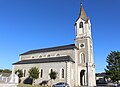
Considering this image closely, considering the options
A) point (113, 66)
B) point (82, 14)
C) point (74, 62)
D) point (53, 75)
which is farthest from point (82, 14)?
point (53, 75)

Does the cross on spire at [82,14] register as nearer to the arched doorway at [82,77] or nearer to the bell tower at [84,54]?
the bell tower at [84,54]

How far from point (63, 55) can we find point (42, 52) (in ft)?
29.2

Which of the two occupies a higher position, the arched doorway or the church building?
the church building

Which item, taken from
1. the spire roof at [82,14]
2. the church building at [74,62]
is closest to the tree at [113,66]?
the church building at [74,62]

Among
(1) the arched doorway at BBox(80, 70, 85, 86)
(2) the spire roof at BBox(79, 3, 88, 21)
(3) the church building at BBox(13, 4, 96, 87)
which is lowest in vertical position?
(1) the arched doorway at BBox(80, 70, 85, 86)

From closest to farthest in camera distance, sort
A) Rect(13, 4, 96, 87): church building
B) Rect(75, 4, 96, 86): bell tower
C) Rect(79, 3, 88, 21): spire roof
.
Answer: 1. Rect(13, 4, 96, 87): church building
2. Rect(75, 4, 96, 86): bell tower
3. Rect(79, 3, 88, 21): spire roof

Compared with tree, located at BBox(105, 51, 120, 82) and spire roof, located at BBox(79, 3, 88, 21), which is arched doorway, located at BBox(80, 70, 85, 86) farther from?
spire roof, located at BBox(79, 3, 88, 21)

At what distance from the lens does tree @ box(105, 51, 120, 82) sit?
45469 mm

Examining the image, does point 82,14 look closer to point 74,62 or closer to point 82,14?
point 82,14

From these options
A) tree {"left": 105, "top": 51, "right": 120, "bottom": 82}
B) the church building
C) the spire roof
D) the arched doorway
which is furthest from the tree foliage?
the spire roof

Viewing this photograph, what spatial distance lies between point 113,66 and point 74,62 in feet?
41.2

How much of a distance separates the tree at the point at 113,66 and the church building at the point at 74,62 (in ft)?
15.9

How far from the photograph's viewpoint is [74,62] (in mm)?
44938

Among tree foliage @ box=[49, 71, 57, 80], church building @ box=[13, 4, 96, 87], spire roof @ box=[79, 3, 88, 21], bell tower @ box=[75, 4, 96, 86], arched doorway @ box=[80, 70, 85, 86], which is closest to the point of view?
tree foliage @ box=[49, 71, 57, 80]
